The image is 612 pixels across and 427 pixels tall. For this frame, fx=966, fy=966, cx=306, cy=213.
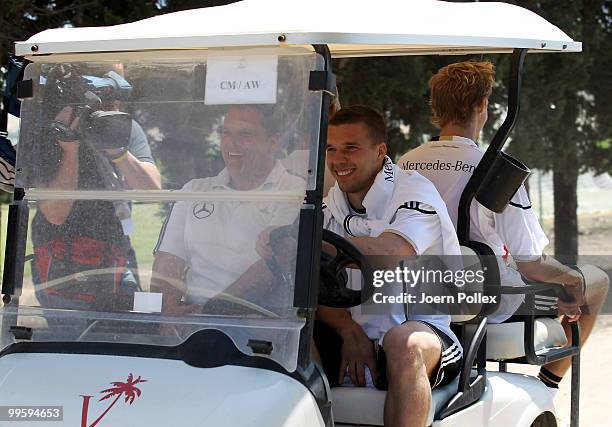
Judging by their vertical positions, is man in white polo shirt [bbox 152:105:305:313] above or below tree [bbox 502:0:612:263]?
below

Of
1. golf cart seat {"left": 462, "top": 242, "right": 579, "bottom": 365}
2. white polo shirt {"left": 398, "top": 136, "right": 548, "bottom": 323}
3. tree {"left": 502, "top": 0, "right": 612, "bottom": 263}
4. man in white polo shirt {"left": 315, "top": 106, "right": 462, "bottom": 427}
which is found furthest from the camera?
tree {"left": 502, "top": 0, "right": 612, "bottom": 263}

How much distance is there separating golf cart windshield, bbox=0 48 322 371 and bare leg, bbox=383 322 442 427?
0.42m

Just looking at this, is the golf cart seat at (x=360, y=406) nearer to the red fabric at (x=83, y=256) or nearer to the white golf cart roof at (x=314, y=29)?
the red fabric at (x=83, y=256)

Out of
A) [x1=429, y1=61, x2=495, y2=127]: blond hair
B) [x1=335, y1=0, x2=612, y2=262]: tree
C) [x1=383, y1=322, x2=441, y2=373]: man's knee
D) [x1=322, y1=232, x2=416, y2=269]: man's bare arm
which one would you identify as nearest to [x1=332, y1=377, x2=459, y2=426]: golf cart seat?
[x1=383, y1=322, x2=441, y2=373]: man's knee

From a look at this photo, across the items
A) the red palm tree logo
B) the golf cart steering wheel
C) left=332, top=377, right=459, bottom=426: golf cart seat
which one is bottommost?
left=332, top=377, right=459, bottom=426: golf cart seat

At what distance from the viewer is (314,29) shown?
96.0 inches

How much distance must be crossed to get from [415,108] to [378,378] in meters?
6.37

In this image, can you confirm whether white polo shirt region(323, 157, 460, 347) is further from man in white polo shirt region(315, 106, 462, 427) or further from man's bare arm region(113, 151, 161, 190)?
man's bare arm region(113, 151, 161, 190)

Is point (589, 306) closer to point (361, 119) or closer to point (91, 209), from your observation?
point (361, 119)

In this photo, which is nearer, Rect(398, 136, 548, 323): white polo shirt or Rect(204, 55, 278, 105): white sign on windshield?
Rect(204, 55, 278, 105): white sign on windshield

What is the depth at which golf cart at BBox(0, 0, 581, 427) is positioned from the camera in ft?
7.84

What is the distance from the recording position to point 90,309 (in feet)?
8.68

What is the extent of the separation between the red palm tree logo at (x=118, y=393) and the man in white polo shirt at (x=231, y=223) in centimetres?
27

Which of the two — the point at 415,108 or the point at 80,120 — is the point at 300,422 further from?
the point at 415,108
